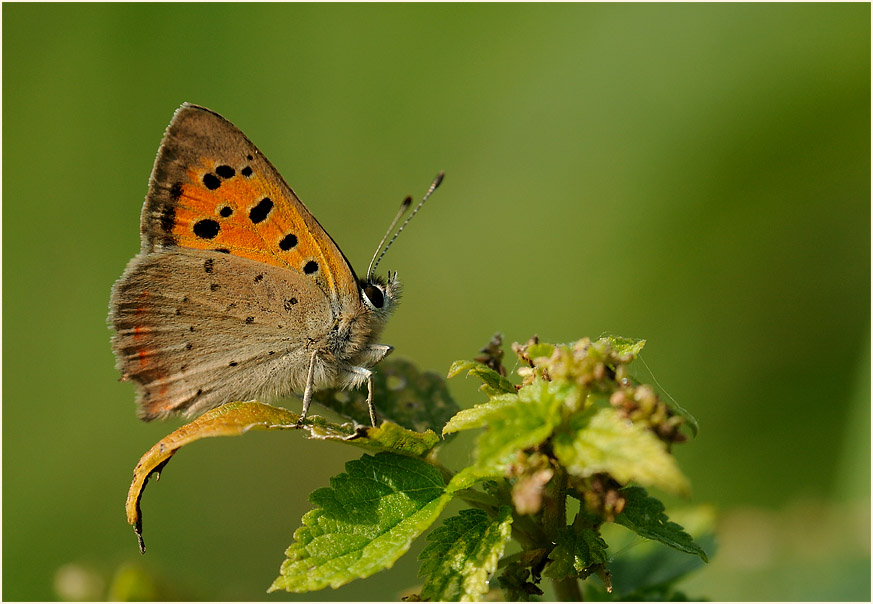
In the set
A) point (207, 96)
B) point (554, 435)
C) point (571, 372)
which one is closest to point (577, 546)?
point (554, 435)

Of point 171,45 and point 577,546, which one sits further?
point 171,45

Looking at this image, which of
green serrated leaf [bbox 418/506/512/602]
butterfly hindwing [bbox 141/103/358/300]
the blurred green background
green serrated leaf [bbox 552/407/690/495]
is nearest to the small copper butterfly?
butterfly hindwing [bbox 141/103/358/300]

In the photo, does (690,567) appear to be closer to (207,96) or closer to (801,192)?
(801,192)

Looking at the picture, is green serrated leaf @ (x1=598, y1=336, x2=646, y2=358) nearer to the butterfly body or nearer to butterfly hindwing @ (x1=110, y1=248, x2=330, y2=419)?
the butterfly body

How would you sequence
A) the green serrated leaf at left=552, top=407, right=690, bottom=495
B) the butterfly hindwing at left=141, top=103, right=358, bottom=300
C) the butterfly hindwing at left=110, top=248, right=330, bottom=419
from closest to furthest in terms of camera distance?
the green serrated leaf at left=552, top=407, right=690, bottom=495 < the butterfly hindwing at left=141, top=103, right=358, bottom=300 < the butterfly hindwing at left=110, top=248, right=330, bottom=419

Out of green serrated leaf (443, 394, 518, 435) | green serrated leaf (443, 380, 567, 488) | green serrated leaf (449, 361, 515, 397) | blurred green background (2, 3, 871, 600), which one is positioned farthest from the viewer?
blurred green background (2, 3, 871, 600)

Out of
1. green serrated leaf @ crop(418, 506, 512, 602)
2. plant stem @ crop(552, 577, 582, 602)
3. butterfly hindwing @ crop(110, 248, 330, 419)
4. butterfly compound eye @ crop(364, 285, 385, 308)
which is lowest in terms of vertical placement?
butterfly hindwing @ crop(110, 248, 330, 419)

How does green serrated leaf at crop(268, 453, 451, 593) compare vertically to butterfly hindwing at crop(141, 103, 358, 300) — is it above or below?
below
